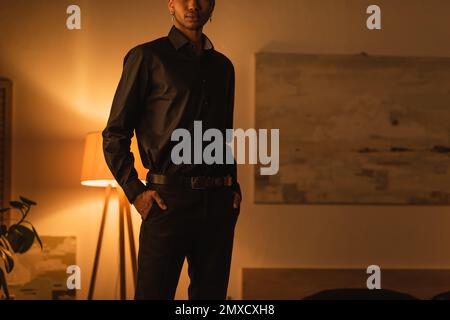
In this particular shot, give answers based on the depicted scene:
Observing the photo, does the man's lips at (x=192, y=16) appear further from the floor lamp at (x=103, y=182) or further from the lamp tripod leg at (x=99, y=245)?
the lamp tripod leg at (x=99, y=245)

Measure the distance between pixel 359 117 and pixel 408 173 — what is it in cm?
45

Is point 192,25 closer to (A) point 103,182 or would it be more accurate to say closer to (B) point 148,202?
(B) point 148,202

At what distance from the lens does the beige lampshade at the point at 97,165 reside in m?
2.99

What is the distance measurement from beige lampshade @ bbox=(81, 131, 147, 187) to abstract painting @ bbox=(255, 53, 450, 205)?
0.79 m

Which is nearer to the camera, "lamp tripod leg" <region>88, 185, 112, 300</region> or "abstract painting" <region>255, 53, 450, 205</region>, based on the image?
"lamp tripod leg" <region>88, 185, 112, 300</region>

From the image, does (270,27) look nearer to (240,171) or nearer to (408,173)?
(240,171)

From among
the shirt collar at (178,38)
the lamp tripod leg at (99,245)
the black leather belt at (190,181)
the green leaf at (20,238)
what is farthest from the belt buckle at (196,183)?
the lamp tripod leg at (99,245)

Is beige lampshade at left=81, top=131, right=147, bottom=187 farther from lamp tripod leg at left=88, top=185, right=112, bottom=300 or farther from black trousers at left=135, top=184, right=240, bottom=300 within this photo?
black trousers at left=135, top=184, right=240, bottom=300

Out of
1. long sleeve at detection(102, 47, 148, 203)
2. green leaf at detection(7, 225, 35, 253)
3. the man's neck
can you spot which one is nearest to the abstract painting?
green leaf at detection(7, 225, 35, 253)

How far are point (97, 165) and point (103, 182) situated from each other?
6.0 inches

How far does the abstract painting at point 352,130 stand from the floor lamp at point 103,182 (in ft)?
2.65

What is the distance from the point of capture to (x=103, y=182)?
3.14m

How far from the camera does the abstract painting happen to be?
3.49 metres

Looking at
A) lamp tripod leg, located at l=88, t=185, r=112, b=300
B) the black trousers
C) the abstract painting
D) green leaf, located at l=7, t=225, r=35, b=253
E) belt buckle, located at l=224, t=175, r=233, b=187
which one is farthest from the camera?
the abstract painting
